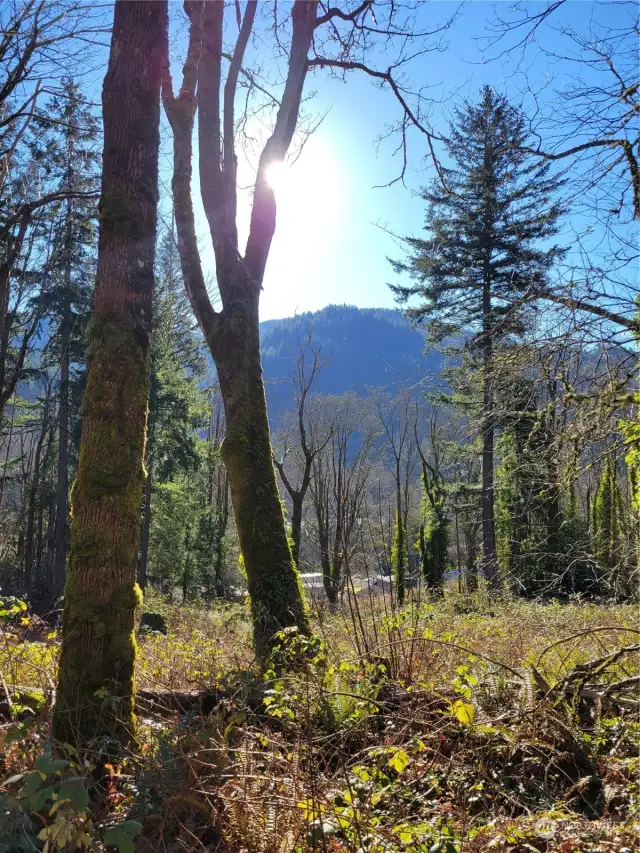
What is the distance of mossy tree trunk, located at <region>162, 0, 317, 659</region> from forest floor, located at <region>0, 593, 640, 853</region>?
4.50 ft

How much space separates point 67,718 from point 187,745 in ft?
2.61

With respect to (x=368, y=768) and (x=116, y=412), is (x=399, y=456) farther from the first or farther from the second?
(x=368, y=768)

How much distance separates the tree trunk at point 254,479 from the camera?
5.65 metres

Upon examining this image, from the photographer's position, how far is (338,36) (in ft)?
27.7

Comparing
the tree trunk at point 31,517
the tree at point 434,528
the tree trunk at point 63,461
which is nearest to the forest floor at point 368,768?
the tree trunk at point 63,461

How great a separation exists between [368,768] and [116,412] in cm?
238

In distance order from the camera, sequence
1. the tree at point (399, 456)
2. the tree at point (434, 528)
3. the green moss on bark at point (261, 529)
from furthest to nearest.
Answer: the tree at point (434, 528), the tree at point (399, 456), the green moss on bark at point (261, 529)

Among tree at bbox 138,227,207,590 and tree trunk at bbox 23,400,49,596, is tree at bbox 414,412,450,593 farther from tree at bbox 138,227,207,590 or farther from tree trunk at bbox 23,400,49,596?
tree trunk at bbox 23,400,49,596

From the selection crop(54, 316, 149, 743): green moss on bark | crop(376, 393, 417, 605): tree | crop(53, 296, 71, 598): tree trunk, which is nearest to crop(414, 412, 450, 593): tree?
crop(376, 393, 417, 605): tree

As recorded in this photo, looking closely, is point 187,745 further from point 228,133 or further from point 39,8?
point 39,8

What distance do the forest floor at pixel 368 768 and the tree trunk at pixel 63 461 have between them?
547 inches

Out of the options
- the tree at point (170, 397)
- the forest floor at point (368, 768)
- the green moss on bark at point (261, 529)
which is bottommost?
the forest floor at point (368, 768)

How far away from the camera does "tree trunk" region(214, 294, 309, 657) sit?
565 cm

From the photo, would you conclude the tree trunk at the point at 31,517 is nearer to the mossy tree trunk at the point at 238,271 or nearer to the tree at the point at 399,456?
the tree at the point at 399,456
